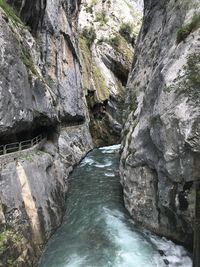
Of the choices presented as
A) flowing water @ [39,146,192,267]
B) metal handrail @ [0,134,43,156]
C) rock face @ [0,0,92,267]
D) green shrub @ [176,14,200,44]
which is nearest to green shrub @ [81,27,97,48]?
rock face @ [0,0,92,267]

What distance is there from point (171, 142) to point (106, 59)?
46415 millimetres

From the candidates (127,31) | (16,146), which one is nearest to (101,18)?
(127,31)

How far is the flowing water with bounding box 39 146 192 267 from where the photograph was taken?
1658cm

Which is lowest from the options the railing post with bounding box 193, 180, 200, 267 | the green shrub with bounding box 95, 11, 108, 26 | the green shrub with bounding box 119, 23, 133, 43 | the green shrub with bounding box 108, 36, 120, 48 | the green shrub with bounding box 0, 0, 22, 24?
the railing post with bounding box 193, 180, 200, 267

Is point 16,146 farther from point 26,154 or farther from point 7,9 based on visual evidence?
point 7,9

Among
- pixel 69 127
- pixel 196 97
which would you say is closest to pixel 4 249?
pixel 196 97

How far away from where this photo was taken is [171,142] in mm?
16422

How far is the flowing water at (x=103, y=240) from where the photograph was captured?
16578 millimetres

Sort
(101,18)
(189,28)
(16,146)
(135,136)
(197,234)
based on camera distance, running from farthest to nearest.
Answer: (101,18) → (135,136) → (16,146) → (189,28) → (197,234)

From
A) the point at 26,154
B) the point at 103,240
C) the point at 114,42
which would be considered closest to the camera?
the point at 103,240

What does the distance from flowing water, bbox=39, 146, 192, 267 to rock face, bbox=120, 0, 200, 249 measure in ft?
3.05

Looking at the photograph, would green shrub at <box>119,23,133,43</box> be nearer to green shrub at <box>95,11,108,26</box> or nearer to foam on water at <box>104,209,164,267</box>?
green shrub at <box>95,11,108,26</box>

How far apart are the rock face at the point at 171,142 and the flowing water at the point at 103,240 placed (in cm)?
93

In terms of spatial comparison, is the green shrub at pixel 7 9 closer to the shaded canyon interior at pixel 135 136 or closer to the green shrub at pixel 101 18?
the shaded canyon interior at pixel 135 136
